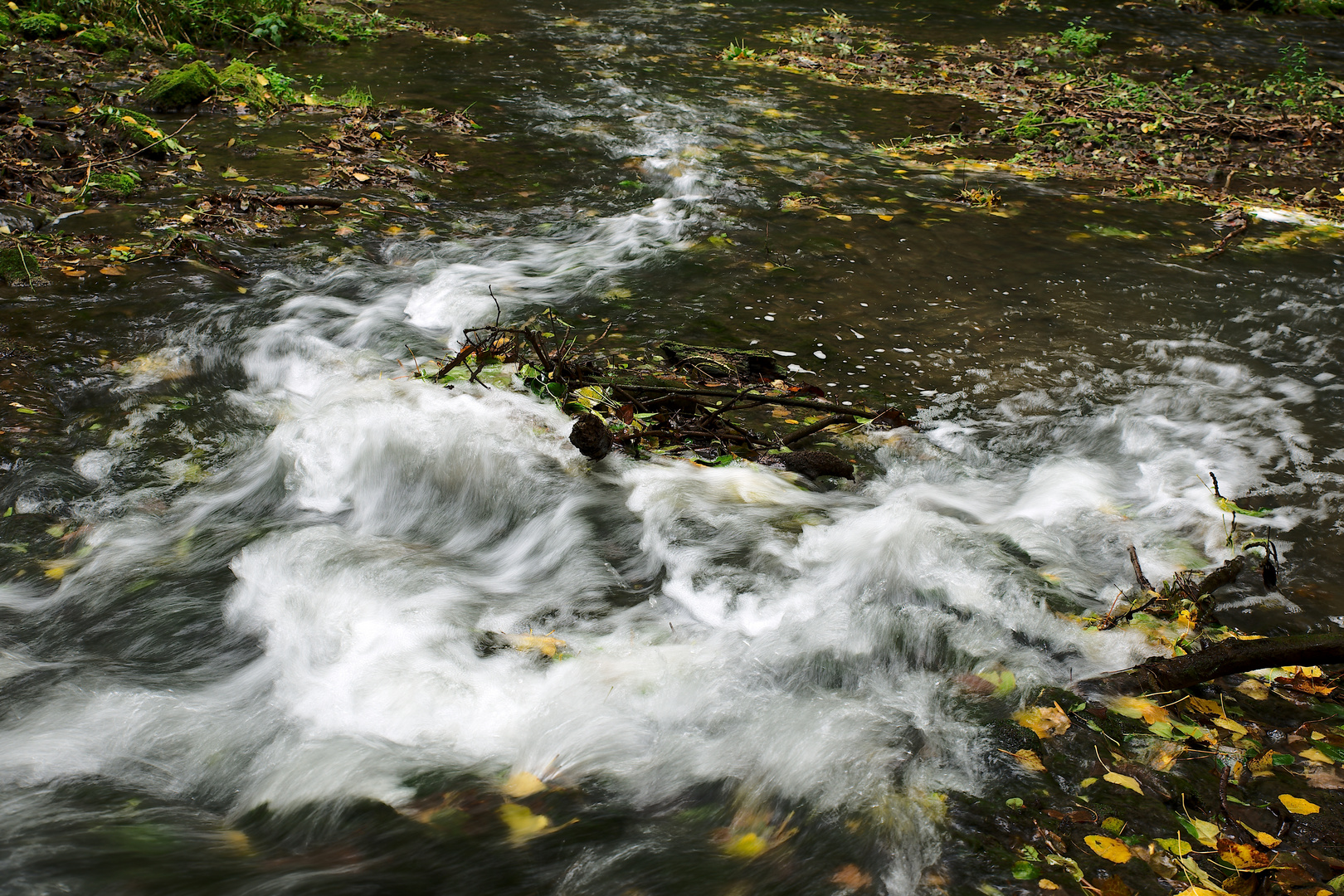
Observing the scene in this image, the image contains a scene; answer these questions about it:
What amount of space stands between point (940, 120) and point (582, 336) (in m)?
7.04

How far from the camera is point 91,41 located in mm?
9891

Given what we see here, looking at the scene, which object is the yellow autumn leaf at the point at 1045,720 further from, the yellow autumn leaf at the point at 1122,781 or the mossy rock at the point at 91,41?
the mossy rock at the point at 91,41

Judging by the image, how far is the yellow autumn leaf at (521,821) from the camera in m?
2.59

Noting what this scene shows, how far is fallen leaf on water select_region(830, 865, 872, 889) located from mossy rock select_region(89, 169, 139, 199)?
6.99 m

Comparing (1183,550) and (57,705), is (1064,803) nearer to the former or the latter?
(1183,550)

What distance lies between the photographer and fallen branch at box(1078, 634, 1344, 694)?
2.90 meters

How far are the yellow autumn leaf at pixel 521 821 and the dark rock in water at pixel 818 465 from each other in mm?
2232

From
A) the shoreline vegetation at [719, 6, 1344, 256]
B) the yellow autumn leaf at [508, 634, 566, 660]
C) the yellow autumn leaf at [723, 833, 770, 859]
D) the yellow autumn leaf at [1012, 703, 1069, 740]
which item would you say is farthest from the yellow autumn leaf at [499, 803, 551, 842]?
the shoreline vegetation at [719, 6, 1344, 256]

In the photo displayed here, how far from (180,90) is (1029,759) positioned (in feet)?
31.6

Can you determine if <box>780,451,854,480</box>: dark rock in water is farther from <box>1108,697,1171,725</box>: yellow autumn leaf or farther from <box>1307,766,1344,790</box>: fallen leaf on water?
<box>1307,766,1344,790</box>: fallen leaf on water

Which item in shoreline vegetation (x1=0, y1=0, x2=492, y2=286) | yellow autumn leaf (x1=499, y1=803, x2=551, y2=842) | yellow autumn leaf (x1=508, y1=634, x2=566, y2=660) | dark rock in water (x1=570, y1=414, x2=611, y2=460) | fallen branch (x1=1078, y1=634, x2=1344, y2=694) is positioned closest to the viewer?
yellow autumn leaf (x1=499, y1=803, x2=551, y2=842)

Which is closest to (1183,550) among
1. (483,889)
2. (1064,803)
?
(1064,803)

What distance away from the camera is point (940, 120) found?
10.4m

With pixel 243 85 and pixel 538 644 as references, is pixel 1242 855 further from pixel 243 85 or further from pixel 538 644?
pixel 243 85
